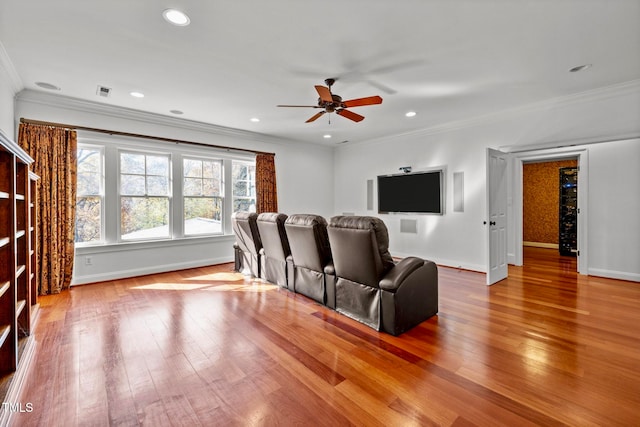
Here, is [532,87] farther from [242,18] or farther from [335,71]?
[242,18]

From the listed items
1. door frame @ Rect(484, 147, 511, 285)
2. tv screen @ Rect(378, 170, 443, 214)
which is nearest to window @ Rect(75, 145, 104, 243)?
tv screen @ Rect(378, 170, 443, 214)

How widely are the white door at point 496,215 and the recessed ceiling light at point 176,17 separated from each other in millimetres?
4161

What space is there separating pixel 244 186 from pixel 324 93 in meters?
3.58

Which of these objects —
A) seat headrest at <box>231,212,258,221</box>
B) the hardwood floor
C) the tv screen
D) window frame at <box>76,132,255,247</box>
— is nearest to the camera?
the hardwood floor

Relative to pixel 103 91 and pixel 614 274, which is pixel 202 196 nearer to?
pixel 103 91

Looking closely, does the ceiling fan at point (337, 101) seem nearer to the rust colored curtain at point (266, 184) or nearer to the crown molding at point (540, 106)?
the crown molding at point (540, 106)

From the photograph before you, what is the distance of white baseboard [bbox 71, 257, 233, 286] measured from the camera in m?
4.41

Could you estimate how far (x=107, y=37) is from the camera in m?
2.64

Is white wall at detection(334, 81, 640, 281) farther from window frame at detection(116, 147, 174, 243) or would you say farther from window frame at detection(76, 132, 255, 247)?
window frame at detection(116, 147, 174, 243)

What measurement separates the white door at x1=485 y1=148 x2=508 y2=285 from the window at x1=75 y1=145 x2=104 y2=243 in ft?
19.6

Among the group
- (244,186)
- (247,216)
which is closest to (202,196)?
(244,186)

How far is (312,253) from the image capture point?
335cm

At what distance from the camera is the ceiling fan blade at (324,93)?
308cm

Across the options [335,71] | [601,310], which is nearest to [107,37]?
[335,71]
